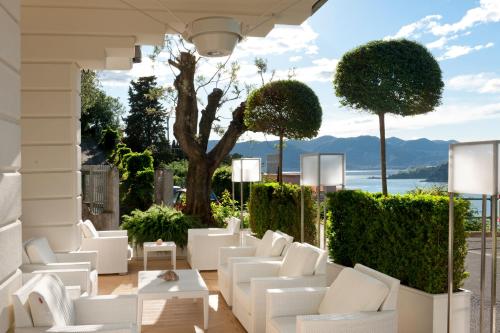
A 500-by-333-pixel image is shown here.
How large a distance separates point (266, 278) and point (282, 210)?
2820 millimetres

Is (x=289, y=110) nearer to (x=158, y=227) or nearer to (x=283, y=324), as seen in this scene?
(x=158, y=227)

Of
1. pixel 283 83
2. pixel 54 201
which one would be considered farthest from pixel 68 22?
pixel 283 83

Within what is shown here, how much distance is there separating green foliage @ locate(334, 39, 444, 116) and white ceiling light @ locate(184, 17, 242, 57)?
7.85 ft


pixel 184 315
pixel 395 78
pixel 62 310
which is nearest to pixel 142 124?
pixel 184 315

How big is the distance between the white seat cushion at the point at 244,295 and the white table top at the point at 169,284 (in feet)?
1.12

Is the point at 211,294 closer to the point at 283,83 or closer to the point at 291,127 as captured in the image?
the point at 291,127

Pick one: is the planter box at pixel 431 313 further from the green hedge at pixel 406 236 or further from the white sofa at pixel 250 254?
the white sofa at pixel 250 254

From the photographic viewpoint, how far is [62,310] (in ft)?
11.8

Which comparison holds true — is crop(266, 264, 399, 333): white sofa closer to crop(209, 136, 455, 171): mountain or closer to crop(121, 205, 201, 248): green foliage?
crop(209, 136, 455, 171): mountain

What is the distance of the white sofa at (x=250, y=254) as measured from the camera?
5977 mm

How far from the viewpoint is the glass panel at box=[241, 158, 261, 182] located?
870 centimetres

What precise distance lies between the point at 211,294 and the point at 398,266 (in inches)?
114

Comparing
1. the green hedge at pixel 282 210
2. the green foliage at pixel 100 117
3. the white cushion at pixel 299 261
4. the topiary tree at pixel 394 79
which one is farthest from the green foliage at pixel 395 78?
the green foliage at pixel 100 117

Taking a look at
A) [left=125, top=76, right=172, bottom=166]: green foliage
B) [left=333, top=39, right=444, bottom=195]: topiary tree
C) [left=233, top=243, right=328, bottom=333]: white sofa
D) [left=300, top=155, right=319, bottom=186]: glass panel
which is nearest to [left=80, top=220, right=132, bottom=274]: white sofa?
[left=233, top=243, right=328, bottom=333]: white sofa
